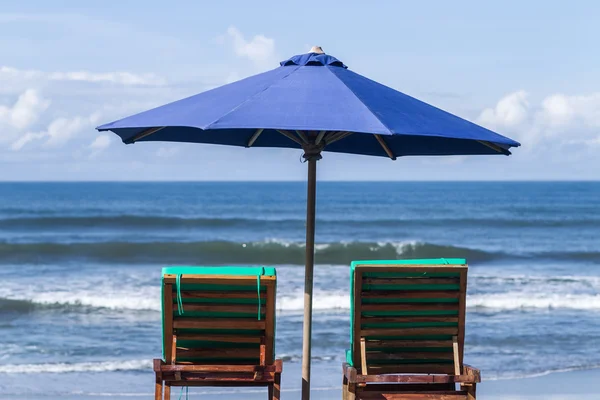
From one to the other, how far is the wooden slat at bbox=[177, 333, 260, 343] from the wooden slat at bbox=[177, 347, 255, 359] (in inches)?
2.3

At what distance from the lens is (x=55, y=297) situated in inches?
548

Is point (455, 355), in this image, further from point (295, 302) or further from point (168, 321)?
point (295, 302)

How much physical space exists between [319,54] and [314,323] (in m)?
6.76

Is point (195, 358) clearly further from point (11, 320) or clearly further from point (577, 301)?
point (577, 301)

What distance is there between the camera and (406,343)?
15.5ft

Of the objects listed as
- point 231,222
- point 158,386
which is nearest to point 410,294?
point 158,386

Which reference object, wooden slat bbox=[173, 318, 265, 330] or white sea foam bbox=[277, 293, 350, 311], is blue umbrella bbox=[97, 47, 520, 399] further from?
white sea foam bbox=[277, 293, 350, 311]

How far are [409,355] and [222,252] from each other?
18735mm

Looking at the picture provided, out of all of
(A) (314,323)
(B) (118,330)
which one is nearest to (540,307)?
(A) (314,323)

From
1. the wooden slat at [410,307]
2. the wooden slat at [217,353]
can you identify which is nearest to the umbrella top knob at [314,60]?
the wooden slat at [410,307]

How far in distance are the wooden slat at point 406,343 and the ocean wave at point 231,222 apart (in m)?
24.4

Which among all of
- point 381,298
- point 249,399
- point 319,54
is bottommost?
point 249,399

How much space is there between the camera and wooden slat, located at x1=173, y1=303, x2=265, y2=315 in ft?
14.9

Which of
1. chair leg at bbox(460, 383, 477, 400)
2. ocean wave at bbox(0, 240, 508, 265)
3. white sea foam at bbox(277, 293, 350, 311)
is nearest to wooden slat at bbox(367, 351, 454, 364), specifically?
chair leg at bbox(460, 383, 477, 400)
